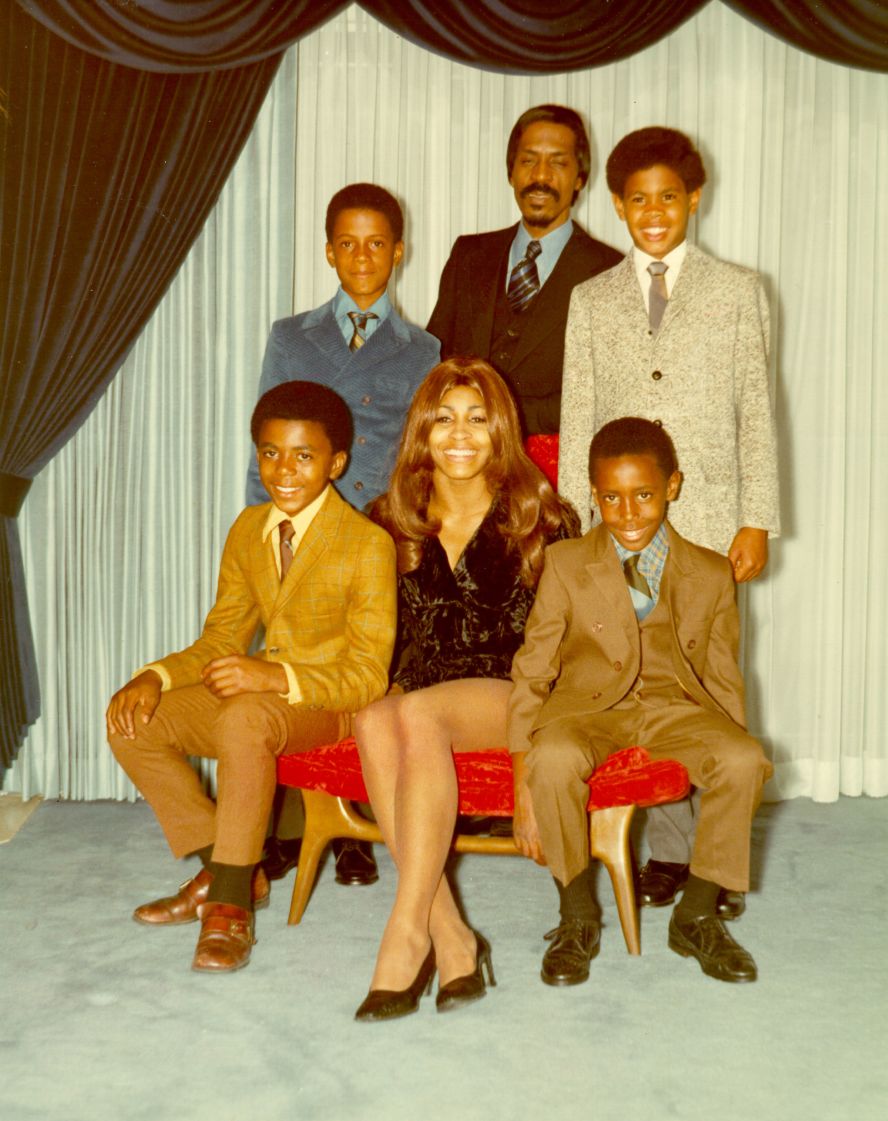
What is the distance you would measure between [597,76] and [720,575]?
76.4 inches

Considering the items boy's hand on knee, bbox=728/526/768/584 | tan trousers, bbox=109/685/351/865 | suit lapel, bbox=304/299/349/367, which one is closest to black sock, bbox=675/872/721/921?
boy's hand on knee, bbox=728/526/768/584

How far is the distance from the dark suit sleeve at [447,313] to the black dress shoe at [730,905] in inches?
61.8

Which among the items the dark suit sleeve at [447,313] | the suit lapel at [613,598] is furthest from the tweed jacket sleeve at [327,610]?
the dark suit sleeve at [447,313]

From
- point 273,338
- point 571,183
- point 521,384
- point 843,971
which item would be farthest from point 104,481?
point 843,971

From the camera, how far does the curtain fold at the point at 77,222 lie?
3.74m

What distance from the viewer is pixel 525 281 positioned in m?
3.39

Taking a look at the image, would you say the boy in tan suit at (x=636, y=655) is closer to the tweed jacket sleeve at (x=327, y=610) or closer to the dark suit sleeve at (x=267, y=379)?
the tweed jacket sleeve at (x=327, y=610)

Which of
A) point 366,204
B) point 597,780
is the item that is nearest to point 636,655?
point 597,780

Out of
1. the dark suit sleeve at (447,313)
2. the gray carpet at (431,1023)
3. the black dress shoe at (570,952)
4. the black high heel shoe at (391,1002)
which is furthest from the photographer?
the dark suit sleeve at (447,313)

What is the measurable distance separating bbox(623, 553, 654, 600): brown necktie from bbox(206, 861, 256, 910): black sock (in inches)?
41.4

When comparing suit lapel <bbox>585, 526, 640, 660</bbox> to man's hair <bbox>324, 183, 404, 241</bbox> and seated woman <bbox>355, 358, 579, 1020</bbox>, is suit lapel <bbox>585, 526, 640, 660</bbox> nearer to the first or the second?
seated woman <bbox>355, 358, 579, 1020</bbox>

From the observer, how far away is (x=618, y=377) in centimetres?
312

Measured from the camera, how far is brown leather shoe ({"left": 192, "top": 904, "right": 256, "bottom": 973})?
2666 millimetres

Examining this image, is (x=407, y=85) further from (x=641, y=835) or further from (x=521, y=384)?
(x=641, y=835)
